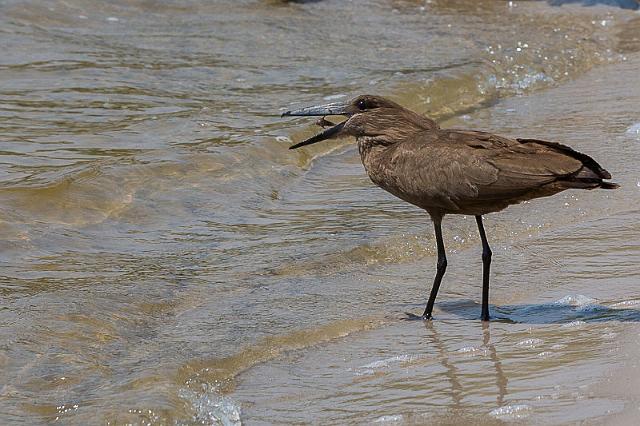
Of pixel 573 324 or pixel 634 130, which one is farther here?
pixel 634 130

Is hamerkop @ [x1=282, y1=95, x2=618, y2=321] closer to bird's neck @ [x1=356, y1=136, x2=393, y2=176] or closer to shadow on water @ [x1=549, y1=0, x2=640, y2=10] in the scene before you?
bird's neck @ [x1=356, y1=136, x2=393, y2=176]

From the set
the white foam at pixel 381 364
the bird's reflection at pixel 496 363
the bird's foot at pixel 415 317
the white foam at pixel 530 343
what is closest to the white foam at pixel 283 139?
the bird's foot at pixel 415 317

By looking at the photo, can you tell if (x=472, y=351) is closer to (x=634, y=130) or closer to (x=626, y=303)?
(x=626, y=303)

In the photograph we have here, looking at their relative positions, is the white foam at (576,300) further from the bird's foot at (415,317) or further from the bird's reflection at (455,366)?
the bird's foot at (415,317)

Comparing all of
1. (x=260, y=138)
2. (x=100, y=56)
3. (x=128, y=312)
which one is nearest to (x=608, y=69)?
A: (x=260, y=138)

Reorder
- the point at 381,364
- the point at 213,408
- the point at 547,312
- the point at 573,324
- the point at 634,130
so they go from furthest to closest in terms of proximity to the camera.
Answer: the point at 634,130 → the point at 547,312 → the point at 573,324 → the point at 381,364 → the point at 213,408

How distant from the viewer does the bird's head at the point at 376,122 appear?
658 cm

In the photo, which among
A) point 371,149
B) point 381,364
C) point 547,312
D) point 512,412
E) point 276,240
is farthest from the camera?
point 276,240

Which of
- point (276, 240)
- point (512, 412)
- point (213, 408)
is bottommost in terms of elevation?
point (276, 240)

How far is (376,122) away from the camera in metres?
6.62

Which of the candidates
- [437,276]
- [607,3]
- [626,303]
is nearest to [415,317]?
[437,276]

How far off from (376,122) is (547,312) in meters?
1.39

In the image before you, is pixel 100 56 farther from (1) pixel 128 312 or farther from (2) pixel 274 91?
(1) pixel 128 312

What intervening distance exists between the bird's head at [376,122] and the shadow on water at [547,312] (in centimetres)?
95
